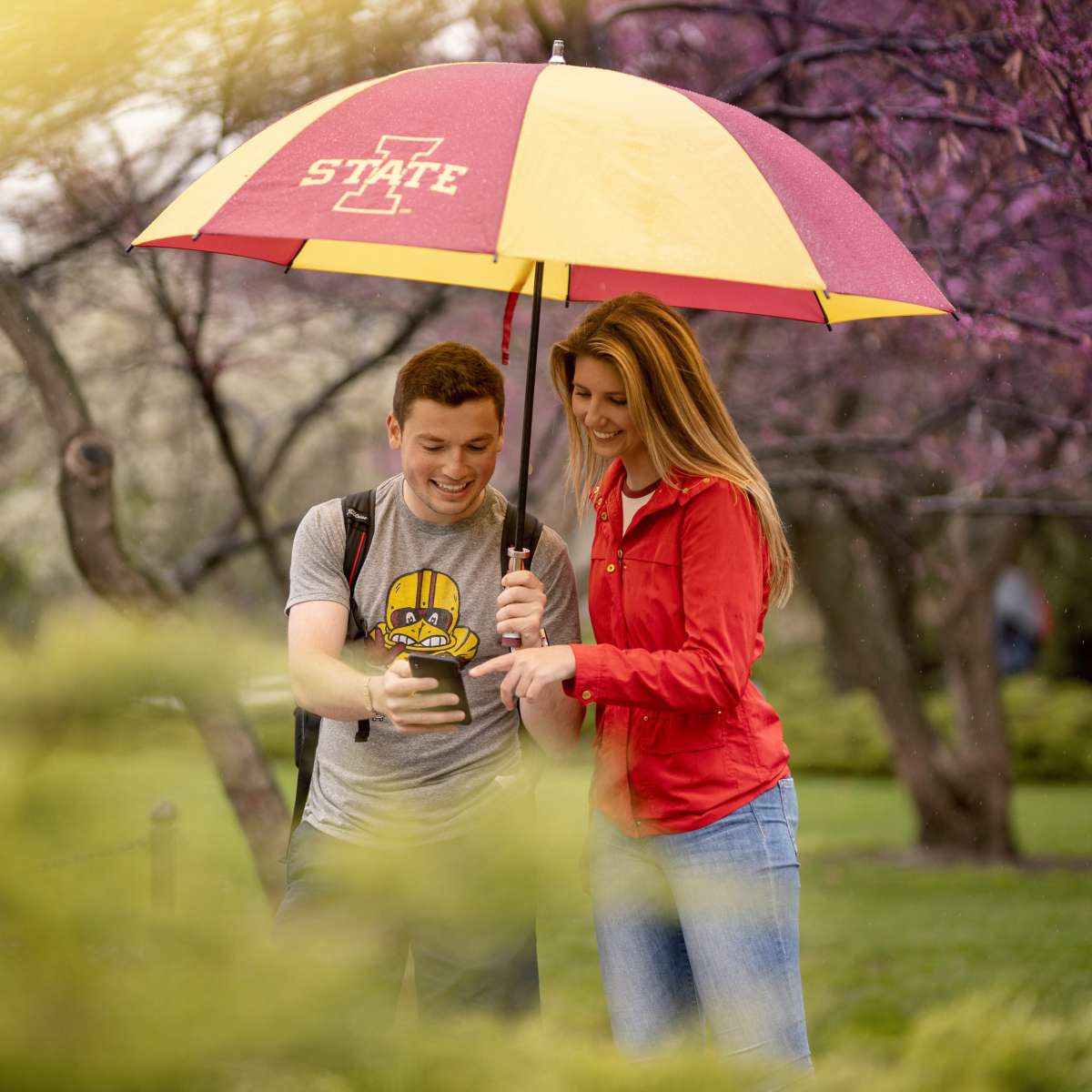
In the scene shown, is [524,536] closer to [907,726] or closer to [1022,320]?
[1022,320]

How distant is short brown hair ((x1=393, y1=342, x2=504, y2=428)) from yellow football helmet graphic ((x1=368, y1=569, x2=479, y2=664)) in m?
0.30

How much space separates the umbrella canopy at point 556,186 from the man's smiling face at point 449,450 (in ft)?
0.92

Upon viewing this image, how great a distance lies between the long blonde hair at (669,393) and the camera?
7.65ft

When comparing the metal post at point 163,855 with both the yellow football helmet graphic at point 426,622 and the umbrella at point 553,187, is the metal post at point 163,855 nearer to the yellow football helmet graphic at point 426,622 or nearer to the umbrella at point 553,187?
the umbrella at point 553,187

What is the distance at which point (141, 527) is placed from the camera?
32.8 feet

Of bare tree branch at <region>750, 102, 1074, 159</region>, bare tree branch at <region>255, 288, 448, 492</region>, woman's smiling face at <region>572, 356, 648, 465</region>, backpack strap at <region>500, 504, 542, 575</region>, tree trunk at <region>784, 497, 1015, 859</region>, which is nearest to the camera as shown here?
woman's smiling face at <region>572, 356, 648, 465</region>

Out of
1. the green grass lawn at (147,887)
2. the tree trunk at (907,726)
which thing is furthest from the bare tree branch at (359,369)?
the green grass lawn at (147,887)

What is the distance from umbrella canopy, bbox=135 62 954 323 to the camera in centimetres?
212

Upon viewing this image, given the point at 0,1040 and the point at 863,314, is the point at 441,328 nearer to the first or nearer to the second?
the point at 863,314

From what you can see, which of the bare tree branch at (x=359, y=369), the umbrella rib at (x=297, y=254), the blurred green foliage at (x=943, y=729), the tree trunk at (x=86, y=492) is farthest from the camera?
the blurred green foliage at (x=943, y=729)

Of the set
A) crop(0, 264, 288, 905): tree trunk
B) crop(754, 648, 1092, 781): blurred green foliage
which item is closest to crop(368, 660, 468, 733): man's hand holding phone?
crop(0, 264, 288, 905): tree trunk

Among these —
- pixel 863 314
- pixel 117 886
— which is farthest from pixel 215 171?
pixel 117 886

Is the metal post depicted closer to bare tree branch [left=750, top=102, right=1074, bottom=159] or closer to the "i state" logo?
the "i state" logo

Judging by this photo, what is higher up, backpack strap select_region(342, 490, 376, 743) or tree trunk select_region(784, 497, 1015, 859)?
backpack strap select_region(342, 490, 376, 743)
